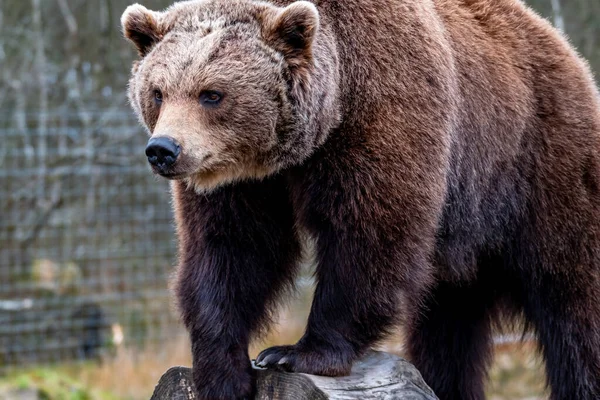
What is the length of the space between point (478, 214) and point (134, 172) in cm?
778

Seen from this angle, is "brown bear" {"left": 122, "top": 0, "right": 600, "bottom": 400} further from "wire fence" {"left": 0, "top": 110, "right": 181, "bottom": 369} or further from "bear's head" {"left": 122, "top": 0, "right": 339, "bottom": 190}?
"wire fence" {"left": 0, "top": 110, "right": 181, "bottom": 369}

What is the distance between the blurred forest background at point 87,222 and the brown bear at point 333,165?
5.21 metres

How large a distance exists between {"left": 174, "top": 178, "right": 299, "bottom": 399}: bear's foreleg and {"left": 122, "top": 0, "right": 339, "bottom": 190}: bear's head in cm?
15

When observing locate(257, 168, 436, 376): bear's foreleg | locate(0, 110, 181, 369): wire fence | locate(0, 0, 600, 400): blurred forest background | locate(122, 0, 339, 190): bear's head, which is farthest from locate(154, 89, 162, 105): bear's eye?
locate(0, 110, 181, 369): wire fence

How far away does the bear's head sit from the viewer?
12.5 feet

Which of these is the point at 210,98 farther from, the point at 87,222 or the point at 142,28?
the point at 87,222

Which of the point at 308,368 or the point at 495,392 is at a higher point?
the point at 308,368

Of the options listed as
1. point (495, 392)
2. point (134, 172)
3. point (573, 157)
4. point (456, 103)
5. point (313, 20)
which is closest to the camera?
point (313, 20)

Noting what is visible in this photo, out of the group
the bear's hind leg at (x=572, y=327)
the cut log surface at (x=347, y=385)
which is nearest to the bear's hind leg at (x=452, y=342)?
the bear's hind leg at (x=572, y=327)

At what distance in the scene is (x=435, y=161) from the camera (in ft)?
13.4

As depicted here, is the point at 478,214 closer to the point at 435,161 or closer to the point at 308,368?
the point at 435,161

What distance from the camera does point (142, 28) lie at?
4.07 m

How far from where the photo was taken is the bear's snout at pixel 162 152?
3.62m

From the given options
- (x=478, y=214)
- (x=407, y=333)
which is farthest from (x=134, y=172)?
(x=478, y=214)
